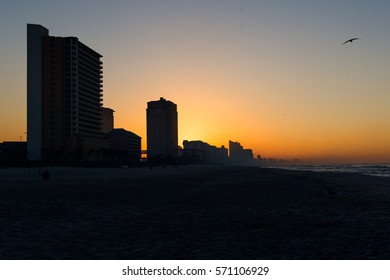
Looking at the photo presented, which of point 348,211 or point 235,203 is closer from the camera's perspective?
point 348,211

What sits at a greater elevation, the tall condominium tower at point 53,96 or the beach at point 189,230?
the tall condominium tower at point 53,96

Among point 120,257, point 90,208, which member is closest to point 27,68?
point 90,208

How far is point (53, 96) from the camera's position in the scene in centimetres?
18425

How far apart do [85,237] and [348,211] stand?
15.8 meters

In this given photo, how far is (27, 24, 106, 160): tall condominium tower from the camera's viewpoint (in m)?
180

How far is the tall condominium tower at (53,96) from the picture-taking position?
589 feet

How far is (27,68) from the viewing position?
18538 centimetres

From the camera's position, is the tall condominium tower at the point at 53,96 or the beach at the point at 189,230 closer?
the beach at the point at 189,230

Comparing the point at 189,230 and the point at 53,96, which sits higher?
the point at 53,96

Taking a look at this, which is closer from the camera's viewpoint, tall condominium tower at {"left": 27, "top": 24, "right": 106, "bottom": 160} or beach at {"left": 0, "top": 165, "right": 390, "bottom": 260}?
beach at {"left": 0, "top": 165, "right": 390, "bottom": 260}

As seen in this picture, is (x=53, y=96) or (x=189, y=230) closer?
(x=189, y=230)
